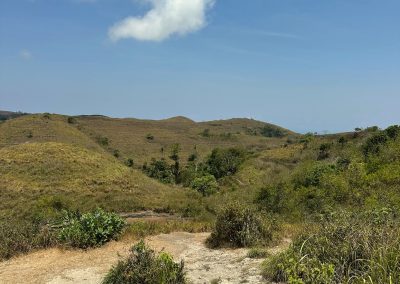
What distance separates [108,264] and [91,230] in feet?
5.94

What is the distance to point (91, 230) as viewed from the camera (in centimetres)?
1135

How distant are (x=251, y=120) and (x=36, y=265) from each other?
161635 mm

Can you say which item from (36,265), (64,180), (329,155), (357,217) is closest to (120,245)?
(36,265)

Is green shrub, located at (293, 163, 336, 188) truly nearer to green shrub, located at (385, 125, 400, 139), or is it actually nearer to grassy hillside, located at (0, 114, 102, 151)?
green shrub, located at (385, 125, 400, 139)

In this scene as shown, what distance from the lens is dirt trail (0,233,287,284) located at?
8.66m

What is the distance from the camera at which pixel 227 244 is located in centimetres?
1099

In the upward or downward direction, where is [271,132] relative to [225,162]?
upward

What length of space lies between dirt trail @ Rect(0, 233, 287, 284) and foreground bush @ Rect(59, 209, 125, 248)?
0.92 ft

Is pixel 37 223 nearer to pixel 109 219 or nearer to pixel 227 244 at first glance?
pixel 109 219

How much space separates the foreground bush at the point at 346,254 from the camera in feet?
18.8

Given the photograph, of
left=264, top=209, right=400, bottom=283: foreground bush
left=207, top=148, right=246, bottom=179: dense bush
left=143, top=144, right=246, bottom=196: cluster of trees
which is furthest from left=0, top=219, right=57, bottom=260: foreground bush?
A: left=207, top=148, right=246, bottom=179: dense bush

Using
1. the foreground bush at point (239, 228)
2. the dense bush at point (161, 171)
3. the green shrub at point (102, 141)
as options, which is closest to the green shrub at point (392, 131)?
the foreground bush at point (239, 228)

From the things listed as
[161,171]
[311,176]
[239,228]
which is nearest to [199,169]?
[161,171]

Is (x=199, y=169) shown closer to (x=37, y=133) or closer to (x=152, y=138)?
(x=37, y=133)
